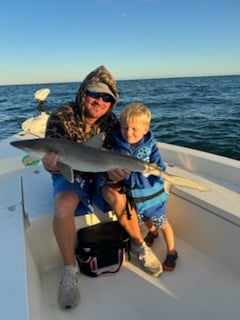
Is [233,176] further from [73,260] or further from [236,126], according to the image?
[236,126]

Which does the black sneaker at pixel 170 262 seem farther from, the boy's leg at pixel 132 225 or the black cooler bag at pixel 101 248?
the black cooler bag at pixel 101 248

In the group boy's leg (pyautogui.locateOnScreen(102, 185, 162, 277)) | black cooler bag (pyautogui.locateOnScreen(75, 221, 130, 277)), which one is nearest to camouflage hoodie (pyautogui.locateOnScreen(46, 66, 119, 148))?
boy's leg (pyautogui.locateOnScreen(102, 185, 162, 277))

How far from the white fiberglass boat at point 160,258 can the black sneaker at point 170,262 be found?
4cm

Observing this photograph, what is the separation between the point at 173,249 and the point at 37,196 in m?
1.12

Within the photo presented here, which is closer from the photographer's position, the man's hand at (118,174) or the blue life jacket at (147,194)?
the man's hand at (118,174)

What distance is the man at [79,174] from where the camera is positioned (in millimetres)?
2188

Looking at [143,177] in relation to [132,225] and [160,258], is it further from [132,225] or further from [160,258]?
[160,258]

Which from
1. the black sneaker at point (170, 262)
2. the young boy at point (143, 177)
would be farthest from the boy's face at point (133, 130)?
the black sneaker at point (170, 262)

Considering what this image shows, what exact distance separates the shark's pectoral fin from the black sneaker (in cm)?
97

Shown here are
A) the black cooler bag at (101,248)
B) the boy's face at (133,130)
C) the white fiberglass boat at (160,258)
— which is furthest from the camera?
the black cooler bag at (101,248)

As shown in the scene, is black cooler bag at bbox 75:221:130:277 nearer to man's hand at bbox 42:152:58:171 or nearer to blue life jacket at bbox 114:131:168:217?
blue life jacket at bbox 114:131:168:217

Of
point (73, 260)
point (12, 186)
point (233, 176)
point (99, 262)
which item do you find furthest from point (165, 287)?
point (12, 186)

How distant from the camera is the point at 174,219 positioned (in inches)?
107

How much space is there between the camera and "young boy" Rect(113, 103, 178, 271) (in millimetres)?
2296
